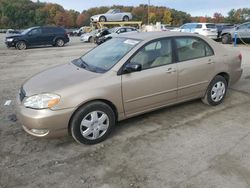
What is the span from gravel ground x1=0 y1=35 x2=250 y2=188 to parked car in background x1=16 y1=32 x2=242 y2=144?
290 millimetres

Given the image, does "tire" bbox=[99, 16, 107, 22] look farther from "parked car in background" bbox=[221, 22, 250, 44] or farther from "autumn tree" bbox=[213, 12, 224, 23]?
"autumn tree" bbox=[213, 12, 224, 23]

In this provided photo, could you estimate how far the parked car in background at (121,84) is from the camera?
395 cm

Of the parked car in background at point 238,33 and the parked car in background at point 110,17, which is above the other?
the parked car in background at point 110,17

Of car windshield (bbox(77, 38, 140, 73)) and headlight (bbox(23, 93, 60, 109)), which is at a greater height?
car windshield (bbox(77, 38, 140, 73))

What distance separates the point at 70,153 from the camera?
13.1 feet

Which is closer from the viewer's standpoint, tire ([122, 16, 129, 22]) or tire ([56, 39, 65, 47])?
tire ([56, 39, 65, 47])

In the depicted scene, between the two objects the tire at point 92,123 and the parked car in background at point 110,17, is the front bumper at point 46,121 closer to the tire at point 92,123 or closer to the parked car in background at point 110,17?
the tire at point 92,123

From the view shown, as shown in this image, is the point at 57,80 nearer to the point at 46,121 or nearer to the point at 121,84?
the point at 46,121

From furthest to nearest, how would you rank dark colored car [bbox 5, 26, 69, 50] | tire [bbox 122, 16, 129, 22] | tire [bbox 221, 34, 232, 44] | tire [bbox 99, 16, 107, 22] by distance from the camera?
tire [bbox 122, 16, 129, 22], tire [bbox 99, 16, 107, 22], tire [bbox 221, 34, 232, 44], dark colored car [bbox 5, 26, 69, 50]

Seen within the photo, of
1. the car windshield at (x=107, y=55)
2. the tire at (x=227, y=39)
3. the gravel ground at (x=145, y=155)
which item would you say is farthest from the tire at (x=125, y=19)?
the gravel ground at (x=145, y=155)

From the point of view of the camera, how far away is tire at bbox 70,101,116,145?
13.2 ft

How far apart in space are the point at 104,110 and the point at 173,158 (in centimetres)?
117

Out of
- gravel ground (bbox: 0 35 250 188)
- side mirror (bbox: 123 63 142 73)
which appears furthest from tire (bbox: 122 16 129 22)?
side mirror (bbox: 123 63 142 73)

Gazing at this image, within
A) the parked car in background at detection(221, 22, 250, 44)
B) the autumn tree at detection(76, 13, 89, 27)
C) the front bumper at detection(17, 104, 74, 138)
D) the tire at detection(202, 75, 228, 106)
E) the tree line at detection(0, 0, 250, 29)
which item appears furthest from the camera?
the autumn tree at detection(76, 13, 89, 27)
